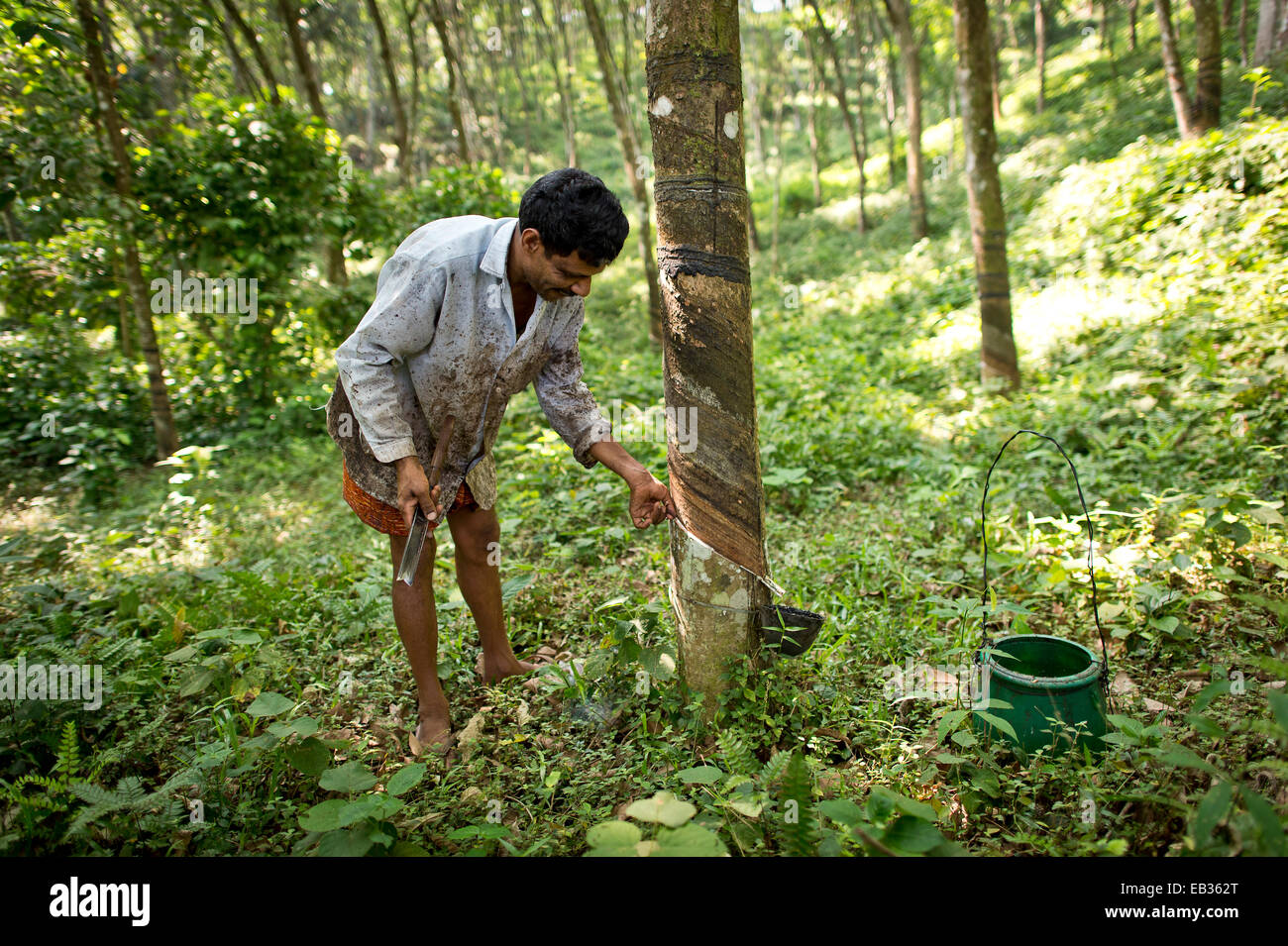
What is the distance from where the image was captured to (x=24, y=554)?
4.66 m

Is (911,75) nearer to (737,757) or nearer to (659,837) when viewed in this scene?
(737,757)

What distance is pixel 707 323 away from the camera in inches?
85.6

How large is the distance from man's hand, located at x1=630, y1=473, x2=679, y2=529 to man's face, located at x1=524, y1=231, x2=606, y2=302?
64 cm

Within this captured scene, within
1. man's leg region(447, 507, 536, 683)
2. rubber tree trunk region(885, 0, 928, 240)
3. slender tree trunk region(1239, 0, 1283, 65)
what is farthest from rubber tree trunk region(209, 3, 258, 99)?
slender tree trunk region(1239, 0, 1283, 65)

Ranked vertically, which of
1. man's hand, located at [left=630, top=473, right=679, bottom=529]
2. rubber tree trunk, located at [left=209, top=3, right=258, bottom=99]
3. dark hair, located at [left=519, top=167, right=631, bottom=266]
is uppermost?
rubber tree trunk, located at [left=209, top=3, right=258, bottom=99]

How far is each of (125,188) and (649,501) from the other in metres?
6.25

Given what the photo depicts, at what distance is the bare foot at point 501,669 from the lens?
283cm

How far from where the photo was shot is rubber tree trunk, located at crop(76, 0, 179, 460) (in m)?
5.69

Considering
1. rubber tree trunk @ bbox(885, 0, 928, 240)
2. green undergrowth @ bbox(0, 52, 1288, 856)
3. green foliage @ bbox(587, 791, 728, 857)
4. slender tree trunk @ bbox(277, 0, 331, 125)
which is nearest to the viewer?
green foliage @ bbox(587, 791, 728, 857)

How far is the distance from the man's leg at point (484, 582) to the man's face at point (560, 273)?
961 mm

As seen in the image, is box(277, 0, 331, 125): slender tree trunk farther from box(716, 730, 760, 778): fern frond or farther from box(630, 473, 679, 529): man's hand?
box(716, 730, 760, 778): fern frond
